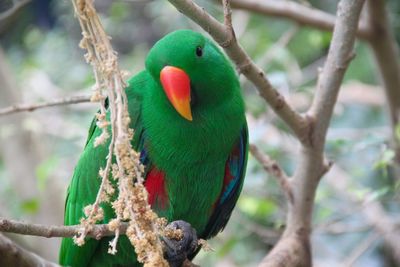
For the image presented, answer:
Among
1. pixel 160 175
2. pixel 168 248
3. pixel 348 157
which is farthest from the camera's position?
pixel 348 157

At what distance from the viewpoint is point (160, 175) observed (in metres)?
2.11

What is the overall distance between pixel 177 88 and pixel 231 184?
A: 548mm

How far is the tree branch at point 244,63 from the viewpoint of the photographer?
5.37 feet

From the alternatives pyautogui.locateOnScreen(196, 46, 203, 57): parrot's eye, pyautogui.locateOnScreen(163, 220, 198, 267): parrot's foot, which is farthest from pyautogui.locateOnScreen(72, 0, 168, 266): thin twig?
pyautogui.locateOnScreen(196, 46, 203, 57): parrot's eye

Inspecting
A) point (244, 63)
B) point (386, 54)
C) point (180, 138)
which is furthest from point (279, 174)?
point (386, 54)

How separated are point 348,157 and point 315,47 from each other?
1061mm

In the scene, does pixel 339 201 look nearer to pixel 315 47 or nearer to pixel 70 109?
pixel 315 47

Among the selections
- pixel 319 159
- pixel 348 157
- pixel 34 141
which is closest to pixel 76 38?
pixel 34 141

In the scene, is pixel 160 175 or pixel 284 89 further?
pixel 284 89

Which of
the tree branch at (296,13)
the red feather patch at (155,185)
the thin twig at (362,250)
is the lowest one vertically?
the red feather patch at (155,185)

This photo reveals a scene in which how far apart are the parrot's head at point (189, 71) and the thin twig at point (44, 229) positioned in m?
0.59

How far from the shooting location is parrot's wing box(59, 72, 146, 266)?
84.1 inches

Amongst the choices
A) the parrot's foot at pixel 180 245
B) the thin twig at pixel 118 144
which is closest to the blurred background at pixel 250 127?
the parrot's foot at pixel 180 245

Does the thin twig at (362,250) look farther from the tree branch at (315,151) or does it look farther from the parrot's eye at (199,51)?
the parrot's eye at (199,51)
